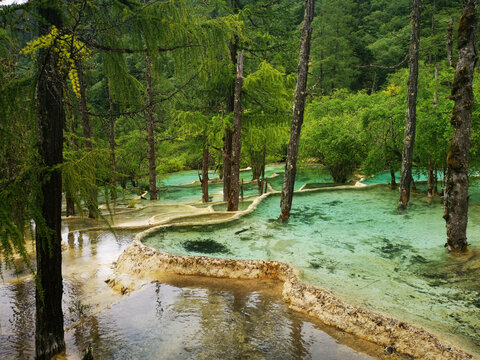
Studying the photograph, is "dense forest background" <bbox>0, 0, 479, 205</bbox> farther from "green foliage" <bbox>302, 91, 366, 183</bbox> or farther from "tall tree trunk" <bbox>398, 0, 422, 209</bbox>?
"tall tree trunk" <bbox>398, 0, 422, 209</bbox>

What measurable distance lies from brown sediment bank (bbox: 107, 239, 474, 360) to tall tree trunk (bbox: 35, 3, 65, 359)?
241 centimetres

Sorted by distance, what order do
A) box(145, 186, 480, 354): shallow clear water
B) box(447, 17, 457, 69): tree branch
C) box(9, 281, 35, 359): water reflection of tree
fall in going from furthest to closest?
box(447, 17, 457, 69): tree branch < box(145, 186, 480, 354): shallow clear water < box(9, 281, 35, 359): water reflection of tree

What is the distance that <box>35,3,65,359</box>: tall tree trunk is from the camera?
11.4 feet

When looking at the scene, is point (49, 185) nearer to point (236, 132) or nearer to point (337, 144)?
point (236, 132)

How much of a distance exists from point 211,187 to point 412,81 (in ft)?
53.4

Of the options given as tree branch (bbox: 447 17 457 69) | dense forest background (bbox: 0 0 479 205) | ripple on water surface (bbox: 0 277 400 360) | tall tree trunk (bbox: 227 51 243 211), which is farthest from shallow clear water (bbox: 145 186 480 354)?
tree branch (bbox: 447 17 457 69)

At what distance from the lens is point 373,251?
739 cm

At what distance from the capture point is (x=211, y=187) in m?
24.2

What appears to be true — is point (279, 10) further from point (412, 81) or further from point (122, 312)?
point (122, 312)

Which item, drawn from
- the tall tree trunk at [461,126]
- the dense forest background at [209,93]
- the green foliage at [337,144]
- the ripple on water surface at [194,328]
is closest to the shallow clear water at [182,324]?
the ripple on water surface at [194,328]

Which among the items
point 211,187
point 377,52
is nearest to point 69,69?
point 211,187

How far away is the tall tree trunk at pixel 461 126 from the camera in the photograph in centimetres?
638

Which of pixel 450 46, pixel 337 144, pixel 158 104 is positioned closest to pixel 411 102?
pixel 450 46

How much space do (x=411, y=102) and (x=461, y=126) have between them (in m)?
3.93
